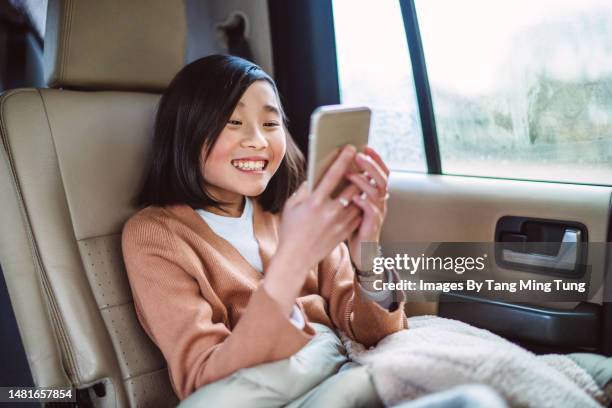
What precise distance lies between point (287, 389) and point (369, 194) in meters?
0.40

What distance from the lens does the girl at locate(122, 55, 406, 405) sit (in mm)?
1001

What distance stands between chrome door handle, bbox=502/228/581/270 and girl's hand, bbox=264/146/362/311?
0.84 m

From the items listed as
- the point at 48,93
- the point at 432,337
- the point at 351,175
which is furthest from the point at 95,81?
the point at 432,337

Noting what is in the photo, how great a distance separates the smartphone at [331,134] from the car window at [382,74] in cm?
100

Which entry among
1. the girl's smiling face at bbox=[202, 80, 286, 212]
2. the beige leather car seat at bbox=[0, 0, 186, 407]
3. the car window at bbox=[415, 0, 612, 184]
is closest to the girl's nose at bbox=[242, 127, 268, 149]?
the girl's smiling face at bbox=[202, 80, 286, 212]

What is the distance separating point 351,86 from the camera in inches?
89.2

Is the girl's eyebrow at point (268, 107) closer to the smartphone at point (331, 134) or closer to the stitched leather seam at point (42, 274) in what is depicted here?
the smartphone at point (331, 134)

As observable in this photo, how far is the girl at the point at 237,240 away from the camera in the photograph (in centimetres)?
100

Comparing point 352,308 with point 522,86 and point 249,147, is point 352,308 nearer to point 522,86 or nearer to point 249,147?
point 249,147

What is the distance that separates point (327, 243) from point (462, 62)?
1.12 metres

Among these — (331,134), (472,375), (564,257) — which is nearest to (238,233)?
(331,134)

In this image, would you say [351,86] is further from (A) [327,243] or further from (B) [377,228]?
(A) [327,243]

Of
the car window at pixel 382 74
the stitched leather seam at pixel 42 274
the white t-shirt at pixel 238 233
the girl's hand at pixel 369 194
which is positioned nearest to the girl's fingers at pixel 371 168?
the girl's hand at pixel 369 194

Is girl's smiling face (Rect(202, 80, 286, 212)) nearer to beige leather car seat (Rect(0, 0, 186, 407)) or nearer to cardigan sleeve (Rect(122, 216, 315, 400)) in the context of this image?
cardigan sleeve (Rect(122, 216, 315, 400))
